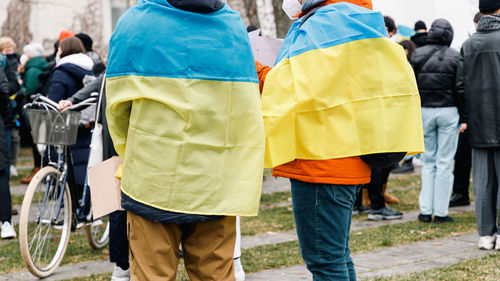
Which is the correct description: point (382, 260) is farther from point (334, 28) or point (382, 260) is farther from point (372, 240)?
point (334, 28)

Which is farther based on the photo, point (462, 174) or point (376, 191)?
point (462, 174)

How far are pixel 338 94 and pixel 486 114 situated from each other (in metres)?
3.72

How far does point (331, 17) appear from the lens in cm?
358

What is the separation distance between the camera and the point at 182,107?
3.14m

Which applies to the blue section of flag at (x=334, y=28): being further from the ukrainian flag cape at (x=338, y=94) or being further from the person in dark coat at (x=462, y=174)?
the person in dark coat at (x=462, y=174)

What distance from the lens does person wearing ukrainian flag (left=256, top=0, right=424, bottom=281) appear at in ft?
11.7

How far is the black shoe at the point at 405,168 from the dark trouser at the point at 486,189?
627 cm

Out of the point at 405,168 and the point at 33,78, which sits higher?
the point at 33,78

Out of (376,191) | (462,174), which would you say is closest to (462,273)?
(376,191)

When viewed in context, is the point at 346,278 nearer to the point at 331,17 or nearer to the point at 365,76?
the point at 365,76

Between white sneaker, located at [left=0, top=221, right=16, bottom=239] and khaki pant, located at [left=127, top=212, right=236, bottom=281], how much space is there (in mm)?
4741

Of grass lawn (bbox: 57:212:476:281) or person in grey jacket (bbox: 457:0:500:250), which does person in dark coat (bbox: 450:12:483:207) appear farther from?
person in grey jacket (bbox: 457:0:500:250)

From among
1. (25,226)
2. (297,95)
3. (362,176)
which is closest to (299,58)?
(297,95)

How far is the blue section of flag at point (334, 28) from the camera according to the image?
11.7 feet
